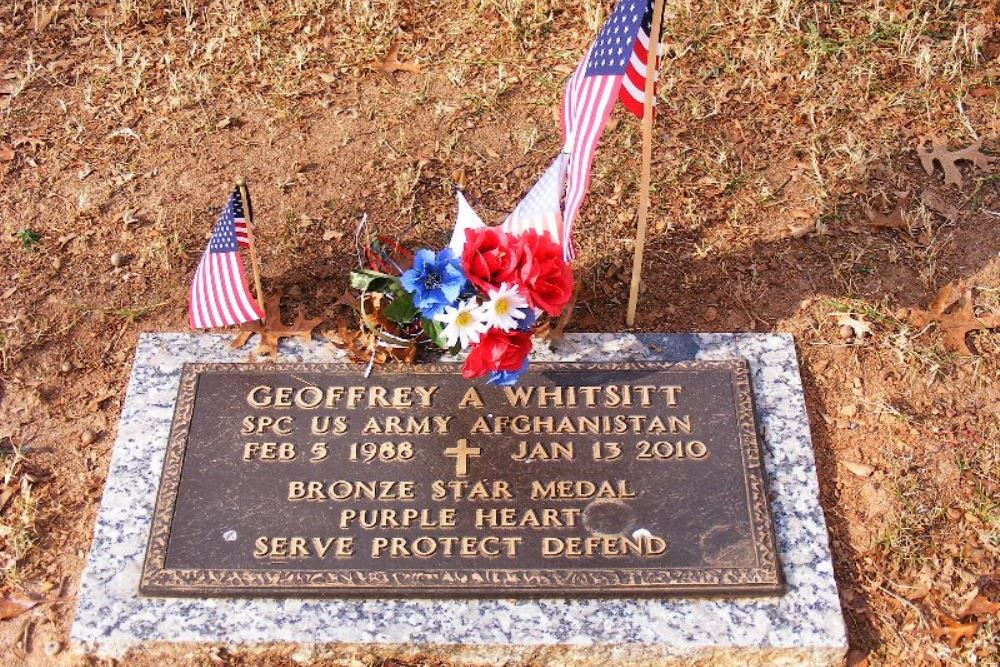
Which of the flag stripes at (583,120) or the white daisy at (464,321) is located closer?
the flag stripes at (583,120)

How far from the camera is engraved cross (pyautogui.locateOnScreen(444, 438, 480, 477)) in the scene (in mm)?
4059

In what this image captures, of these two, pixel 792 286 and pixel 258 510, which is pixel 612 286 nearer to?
pixel 792 286

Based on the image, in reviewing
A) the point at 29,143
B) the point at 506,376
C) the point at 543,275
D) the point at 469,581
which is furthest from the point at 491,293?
the point at 29,143

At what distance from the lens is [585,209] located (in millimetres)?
5207

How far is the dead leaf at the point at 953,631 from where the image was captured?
3.87 meters

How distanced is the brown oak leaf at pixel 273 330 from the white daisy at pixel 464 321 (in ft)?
2.55

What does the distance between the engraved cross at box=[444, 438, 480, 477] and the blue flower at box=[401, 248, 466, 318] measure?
498 mm

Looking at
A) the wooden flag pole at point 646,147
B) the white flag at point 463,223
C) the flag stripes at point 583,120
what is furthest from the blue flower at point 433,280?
the wooden flag pole at point 646,147

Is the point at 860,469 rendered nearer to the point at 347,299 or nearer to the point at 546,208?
the point at 546,208

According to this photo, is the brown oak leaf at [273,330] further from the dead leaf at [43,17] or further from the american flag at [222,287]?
the dead leaf at [43,17]

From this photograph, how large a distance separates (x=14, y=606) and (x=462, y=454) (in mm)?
1677

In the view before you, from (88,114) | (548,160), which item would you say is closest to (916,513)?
(548,160)

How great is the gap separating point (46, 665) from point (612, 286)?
2.66 m

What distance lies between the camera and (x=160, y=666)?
148 inches
